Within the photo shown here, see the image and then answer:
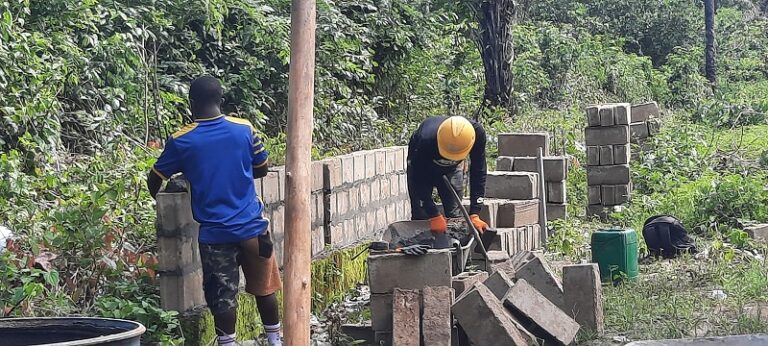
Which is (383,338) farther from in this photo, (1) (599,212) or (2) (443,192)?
(1) (599,212)

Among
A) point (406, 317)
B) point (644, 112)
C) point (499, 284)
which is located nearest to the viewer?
point (406, 317)

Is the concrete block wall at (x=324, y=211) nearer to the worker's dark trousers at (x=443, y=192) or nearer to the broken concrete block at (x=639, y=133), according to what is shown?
the worker's dark trousers at (x=443, y=192)

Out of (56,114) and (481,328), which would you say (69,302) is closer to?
(481,328)

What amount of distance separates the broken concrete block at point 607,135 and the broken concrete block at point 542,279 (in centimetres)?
538

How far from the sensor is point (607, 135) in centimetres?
1208

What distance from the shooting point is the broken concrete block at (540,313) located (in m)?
6.29

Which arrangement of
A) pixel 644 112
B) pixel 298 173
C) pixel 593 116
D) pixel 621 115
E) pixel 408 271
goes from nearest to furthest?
pixel 298 173 → pixel 408 271 → pixel 621 115 → pixel 593 116 → pixel 644 112

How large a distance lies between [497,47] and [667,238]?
27.3ft

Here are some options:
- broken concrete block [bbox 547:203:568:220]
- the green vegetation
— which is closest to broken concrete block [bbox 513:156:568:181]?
broken concrete block [bbox 547:203:568:220]

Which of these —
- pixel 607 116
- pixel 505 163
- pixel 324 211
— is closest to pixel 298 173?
pixel 324 211

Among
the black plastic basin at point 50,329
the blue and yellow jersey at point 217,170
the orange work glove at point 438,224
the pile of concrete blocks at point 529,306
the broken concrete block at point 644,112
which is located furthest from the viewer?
the broken concrete block at point 644,112

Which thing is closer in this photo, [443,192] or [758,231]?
[443,192]

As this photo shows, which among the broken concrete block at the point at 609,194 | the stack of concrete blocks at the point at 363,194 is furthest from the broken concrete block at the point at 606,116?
the stack of concrete blocks at the point at 363,194

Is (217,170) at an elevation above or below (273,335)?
above
